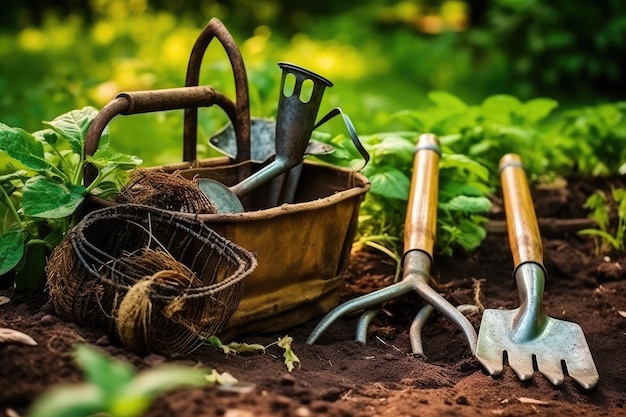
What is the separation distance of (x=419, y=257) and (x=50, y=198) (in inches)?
44.4

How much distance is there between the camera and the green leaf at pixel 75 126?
2338 millimetres

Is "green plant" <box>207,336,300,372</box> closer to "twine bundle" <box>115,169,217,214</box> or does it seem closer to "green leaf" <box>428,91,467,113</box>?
"twine bundle" <box>115,169,217,214</box>

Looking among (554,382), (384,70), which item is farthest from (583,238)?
(384,70)

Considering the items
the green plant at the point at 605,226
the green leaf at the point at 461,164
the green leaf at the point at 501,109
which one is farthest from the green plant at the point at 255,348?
Answer: the green leaf at the point at 501,109

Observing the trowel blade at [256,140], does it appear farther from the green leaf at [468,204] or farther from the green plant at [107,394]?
the green plant at [107,394]

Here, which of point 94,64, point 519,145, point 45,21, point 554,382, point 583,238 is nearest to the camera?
point 554,382

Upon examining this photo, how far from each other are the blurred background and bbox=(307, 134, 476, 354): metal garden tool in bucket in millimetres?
561

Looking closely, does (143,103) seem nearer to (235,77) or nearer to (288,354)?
(235,77)

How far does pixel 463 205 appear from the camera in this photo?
3145 mm

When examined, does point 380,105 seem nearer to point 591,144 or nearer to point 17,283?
point 591,144

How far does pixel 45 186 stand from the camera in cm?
225

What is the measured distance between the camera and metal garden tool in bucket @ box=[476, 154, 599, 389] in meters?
2.36

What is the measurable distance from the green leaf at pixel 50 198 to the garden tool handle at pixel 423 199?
106 cm

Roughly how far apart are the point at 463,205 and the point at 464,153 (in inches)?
26.1
